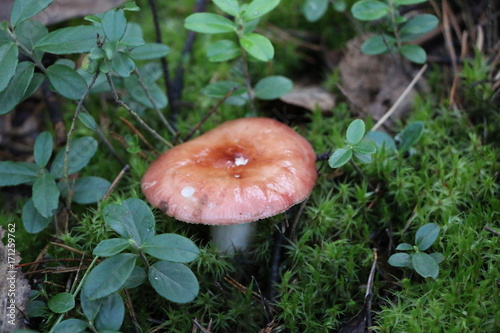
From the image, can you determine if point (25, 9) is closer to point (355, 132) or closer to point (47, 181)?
point (47, 181)

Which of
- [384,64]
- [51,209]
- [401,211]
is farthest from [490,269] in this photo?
[51,209]

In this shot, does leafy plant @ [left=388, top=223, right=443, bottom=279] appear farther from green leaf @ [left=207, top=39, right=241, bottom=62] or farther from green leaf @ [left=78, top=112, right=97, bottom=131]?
green leaf @ [left=78, top=112, right=97, bottom=131]

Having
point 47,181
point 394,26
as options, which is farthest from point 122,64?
point 394,26

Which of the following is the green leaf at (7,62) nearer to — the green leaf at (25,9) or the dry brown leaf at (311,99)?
the green leaf at (25,9)

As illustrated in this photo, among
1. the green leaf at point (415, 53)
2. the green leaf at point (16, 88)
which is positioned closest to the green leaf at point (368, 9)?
the green leaf at point (415, 53)

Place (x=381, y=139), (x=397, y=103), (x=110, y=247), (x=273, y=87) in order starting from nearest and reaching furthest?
1. (x=110, y=247)
2. (x=381, y=139)
3. (x=273, y=87)
4. (x=397, y=103)

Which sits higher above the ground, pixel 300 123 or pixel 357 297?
pixel 300 123

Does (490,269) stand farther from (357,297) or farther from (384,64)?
(384,64)
